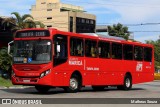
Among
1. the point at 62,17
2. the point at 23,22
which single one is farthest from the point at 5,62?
the point at 62,17

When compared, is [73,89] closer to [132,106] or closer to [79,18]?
[132,106]

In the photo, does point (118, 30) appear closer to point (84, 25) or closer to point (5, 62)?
point (84, 25)

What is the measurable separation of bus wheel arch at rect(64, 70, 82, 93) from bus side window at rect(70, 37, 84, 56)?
3.26 ft

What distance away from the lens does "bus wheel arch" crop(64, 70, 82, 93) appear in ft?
69.9

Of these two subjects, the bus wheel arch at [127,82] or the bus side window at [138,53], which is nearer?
the bus wheel arch at [127,82]

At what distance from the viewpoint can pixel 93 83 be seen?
917 inches

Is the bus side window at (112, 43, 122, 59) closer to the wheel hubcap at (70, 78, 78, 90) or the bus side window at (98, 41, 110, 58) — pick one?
the bus side window at (98, 41, 110, 58)

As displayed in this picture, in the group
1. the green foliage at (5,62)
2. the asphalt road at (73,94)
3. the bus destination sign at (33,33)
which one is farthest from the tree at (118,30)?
the bus destination sign at (33,33)

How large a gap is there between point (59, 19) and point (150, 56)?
92.9 meters

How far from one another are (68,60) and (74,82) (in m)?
1.36

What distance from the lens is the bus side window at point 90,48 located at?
2247 cm

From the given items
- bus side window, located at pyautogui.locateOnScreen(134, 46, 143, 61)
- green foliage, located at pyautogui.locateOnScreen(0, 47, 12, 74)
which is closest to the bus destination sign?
bus side window, located at pyautogui.locateOnScreen(134, 46, 143, 61)

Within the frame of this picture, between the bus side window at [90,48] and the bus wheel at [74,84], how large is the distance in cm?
153

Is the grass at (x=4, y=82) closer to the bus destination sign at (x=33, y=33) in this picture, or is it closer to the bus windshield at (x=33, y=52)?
the bus destination sign at (x=33, y=33)
